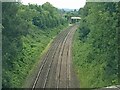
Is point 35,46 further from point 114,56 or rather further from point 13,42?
point 114,56

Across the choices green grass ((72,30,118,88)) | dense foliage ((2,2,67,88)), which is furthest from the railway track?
dense foliage ((2,2,67,88))

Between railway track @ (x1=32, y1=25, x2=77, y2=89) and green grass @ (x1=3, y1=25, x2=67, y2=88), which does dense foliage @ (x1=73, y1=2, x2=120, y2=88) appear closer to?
railway track @ (x1=32, y1=25, x2=77, y2=89)

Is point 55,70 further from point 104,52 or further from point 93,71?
point 104,52

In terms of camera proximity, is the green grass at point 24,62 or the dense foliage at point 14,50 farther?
the green grass at point 24,62

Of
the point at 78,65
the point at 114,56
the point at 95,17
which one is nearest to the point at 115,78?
the point at 114,56

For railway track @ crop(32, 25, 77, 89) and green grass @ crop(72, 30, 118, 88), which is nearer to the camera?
green grass @ crop(72, 30, 118, 88)

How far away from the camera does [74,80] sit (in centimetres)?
2908

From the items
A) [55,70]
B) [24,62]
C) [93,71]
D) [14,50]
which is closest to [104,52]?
[93,71]

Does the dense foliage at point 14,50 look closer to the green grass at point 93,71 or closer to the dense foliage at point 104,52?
the green grass at point 93,71

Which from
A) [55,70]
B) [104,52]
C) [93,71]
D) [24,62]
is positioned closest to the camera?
[104,52]

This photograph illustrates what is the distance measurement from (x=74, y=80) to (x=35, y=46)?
18036 mm

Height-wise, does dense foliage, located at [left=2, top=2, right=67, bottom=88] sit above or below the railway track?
above

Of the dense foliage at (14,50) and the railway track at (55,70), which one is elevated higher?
the dense foliage at (14,50)

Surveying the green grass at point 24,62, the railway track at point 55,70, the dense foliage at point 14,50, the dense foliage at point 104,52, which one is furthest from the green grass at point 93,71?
the dense foliage at point 14,50
